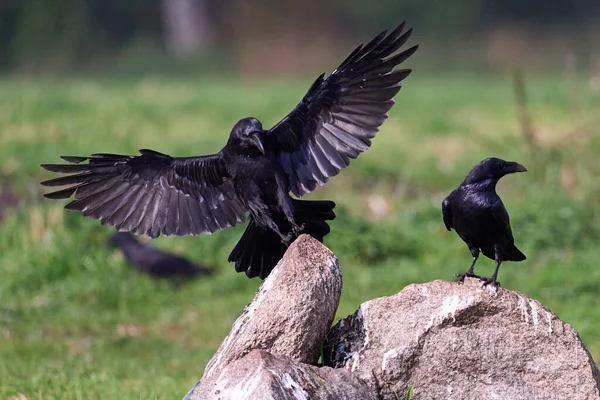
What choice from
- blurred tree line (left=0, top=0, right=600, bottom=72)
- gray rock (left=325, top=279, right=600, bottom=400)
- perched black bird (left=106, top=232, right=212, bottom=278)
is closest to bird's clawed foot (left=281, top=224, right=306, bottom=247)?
gray rock (left=325, top=279, right=600, bottom=400)

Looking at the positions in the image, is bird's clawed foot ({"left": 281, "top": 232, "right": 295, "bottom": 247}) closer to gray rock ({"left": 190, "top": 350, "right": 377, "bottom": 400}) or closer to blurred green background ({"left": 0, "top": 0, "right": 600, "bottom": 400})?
gray rock ({"left": 190, "top": 350, "right": 377, "bottom": 400})

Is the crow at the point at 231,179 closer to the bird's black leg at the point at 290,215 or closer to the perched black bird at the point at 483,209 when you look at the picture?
the bird's black leg at the point at 290,215

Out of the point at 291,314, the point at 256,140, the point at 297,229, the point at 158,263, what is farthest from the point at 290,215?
the point at 158,263

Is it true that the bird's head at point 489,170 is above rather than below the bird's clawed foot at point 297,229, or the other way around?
above

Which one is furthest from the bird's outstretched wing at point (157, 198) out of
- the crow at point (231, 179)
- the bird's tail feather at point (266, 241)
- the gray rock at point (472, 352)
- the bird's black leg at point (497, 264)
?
the bird's black leg at point (497, 264)

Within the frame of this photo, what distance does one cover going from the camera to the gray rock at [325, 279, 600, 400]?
4867 millimetres

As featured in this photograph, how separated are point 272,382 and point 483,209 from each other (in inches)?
57.8

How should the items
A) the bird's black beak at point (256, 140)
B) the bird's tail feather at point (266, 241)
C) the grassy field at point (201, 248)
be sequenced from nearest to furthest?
the bird's black beak at point (256, 140) < the bird's tail feather at point (266, 241) < the grassy field at point (201, 248)

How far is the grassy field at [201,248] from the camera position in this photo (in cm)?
818

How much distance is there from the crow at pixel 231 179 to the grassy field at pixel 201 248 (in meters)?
1.14

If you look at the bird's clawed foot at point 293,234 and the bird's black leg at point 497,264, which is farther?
the bird's clawed foot at point 293,234

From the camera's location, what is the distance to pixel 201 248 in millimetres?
10922

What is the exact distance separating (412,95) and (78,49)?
12663 millimetres

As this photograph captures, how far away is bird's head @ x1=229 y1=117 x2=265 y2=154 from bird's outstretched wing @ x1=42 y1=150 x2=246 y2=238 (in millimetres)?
457
